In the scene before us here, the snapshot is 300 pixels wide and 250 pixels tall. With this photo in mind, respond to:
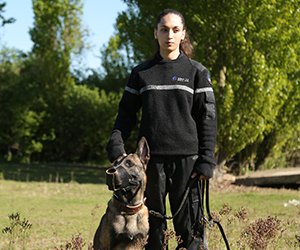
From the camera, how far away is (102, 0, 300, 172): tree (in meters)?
13.9

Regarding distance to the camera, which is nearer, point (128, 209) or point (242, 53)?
point (128, 209)

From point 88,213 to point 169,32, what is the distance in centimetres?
570

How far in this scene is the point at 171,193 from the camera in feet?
15.7

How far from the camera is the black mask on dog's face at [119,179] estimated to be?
13.8 feet

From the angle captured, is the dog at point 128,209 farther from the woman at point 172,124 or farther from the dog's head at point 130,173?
the woman at point 172,124

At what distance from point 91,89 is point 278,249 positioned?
21821mm

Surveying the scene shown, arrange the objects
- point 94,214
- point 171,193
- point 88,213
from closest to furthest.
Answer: point 171,193, point 94,214, point 88,213

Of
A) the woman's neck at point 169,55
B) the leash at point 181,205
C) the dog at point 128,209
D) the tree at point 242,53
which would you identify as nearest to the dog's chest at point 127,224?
the dog at point 128,209

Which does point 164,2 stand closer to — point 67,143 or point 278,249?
point 278,249

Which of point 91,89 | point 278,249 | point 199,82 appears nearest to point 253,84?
point 278,249

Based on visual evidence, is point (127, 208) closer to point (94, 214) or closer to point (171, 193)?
point (171, 193)

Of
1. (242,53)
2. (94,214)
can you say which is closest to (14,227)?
(94,214)

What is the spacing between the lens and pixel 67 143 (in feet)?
82.0

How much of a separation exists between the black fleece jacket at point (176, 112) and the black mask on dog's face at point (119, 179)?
345 millimetres
